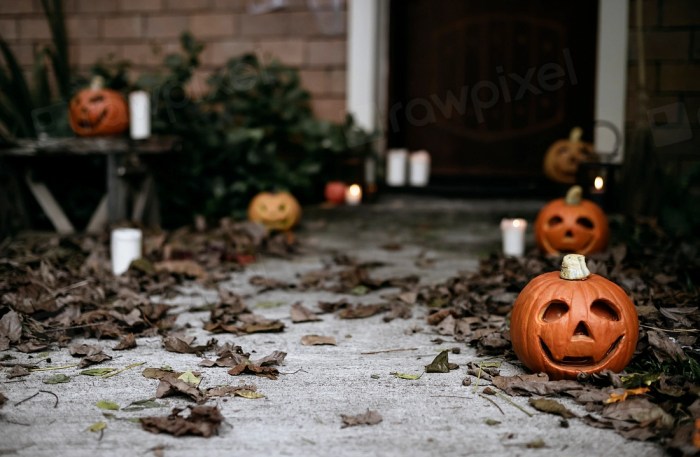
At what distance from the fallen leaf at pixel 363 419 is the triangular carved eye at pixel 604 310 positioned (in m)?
0.93

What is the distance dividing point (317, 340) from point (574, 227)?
6.81 feet

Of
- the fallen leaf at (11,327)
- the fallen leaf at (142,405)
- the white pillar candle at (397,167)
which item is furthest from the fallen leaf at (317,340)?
the white pillar candle at (397,167)

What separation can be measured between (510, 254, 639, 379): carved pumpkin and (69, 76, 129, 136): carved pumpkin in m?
3.85

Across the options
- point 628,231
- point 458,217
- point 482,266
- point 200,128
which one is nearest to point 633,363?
point 482,266

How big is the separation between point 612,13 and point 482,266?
9.18 ft

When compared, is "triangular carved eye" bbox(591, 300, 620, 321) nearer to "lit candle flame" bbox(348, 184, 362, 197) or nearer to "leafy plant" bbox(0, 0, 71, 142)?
"lit candle flame" bbox(348, 184, 362, 197)

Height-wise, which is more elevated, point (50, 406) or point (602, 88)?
point (602, 88)

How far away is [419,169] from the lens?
7.07m

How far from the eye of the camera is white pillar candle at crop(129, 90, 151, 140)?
5.93 metres

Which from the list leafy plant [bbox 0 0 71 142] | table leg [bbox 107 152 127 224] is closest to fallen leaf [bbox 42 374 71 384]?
table leg [bbox 107 152 127 224]

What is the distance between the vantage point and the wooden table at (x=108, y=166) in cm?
575

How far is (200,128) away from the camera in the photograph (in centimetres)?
666

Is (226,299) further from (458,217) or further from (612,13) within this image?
(612,13)

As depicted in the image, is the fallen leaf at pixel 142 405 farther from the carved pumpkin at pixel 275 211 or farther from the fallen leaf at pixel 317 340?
the carved pumpkin at pixel 275 211
